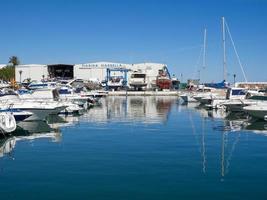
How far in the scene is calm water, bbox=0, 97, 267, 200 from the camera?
12883 millimetres

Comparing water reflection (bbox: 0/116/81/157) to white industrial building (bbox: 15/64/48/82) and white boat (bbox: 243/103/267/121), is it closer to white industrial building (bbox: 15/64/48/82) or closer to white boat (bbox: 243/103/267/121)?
white boat (bbox: 243/103/267/121)

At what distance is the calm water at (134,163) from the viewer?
1288 cm

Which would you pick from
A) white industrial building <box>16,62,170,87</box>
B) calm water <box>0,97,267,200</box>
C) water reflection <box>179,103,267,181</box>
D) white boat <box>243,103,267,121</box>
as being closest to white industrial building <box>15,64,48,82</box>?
white industrial building <box>16,62,170,87</box>

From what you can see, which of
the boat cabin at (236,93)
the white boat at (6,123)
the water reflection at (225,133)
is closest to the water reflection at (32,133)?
→ the white boat at (6,123)

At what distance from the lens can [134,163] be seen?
670 inches

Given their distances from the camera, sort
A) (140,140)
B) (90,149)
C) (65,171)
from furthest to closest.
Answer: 1. (140,140)
2. (90,149)
3. (65,171)

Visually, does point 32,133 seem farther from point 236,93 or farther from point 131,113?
point 236,93

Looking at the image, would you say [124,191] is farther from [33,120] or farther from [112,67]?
[112,67]

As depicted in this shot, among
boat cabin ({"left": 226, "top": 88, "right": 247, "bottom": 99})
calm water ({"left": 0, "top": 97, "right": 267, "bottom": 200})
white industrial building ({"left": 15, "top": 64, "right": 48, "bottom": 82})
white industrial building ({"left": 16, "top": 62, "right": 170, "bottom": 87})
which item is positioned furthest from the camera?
white industrial building ({"left": 15, "top": 64, "right": 48, "bottom": 82})

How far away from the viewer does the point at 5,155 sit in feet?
61.9

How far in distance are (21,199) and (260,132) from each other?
18496 mm

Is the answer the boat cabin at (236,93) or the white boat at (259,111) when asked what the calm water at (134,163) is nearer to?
the white boat at (259,111)

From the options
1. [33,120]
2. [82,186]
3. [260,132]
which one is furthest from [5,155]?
[260,132]

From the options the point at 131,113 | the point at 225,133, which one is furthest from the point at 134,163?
the point at 131,113
